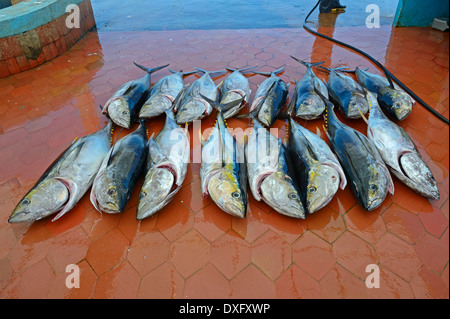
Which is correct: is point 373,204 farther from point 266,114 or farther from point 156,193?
point 156,193

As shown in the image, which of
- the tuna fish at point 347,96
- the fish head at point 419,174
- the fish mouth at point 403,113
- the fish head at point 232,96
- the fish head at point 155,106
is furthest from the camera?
the fish head at point 232,96

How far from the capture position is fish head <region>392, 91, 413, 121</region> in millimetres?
3244

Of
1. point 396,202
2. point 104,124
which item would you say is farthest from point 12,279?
point 396,202

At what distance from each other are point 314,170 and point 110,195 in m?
1.94

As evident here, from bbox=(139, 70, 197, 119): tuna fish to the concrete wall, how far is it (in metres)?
5.62

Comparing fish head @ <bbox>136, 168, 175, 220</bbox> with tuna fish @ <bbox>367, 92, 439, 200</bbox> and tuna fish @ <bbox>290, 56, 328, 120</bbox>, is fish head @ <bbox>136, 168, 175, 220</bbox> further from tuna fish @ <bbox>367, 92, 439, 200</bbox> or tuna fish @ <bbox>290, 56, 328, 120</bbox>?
tuna fish @ <bbox>367, 92, 439, 200</bbox>

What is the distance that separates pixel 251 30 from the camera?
21.2 ft

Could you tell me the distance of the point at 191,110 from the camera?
345 cm

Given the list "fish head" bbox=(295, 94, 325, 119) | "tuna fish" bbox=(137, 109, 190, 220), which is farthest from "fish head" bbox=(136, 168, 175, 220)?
"fish head" bbox=(295, 94, 325, 119)

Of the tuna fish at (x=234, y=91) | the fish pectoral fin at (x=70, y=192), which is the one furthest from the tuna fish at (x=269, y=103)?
the fish pectoral fin at (x=70, y=192)

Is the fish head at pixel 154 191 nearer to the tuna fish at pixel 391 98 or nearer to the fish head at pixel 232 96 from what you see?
the fish head at pixel 232 96

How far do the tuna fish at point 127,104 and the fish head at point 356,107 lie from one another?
2.85 m

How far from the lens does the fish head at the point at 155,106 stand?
3457mm

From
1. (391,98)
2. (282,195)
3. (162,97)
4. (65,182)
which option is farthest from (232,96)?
(65,182)
